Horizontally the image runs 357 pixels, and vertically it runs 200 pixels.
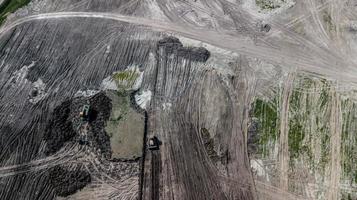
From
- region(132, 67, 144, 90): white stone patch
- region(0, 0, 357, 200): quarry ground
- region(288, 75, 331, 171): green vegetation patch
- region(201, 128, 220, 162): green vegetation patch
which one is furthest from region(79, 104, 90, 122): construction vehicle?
region(288, 75, 331, 171): green vegetation patch

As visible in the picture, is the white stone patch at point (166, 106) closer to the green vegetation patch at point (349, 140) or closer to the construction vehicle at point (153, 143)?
the construction vehicle at point (153, 143)

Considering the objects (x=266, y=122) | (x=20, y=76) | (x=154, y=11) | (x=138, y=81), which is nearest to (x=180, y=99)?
(x=138, y=81)

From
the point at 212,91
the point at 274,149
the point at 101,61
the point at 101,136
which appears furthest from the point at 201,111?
the point at 101,61

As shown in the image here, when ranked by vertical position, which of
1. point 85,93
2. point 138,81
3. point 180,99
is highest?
point 138,81

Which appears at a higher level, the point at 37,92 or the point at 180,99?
the point at 37,92

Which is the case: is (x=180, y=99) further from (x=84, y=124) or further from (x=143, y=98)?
(x=84, y=124)

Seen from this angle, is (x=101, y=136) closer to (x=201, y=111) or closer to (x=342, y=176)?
(x=201, y=111)

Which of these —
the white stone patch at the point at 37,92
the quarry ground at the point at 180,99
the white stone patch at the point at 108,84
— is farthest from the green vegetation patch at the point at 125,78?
the white stone patch at the point at 37,92

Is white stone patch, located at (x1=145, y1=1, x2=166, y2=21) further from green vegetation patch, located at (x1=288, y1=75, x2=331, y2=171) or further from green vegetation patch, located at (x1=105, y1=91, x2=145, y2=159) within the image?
green vegetation patch, located at (x1=288, y1=75, x2=331, y2=171)
